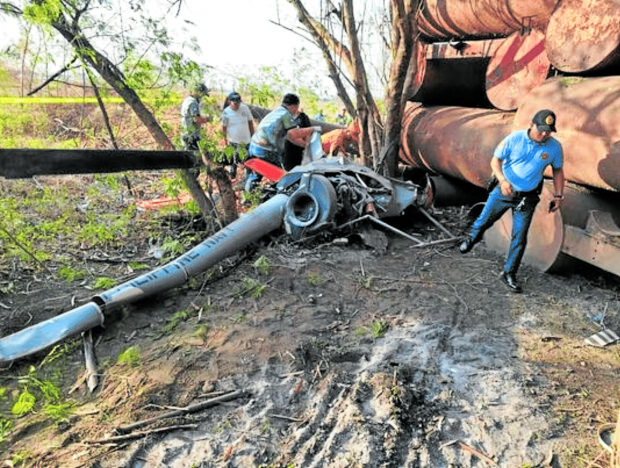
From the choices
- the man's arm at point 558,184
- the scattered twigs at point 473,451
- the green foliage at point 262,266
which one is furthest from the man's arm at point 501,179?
the scattered twigs at point 473,451

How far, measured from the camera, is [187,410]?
2592mm

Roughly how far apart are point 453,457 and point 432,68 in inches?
223

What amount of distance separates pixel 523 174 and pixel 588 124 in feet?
2.15

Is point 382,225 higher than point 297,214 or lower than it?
lower

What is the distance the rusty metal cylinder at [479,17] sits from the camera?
4.69 m

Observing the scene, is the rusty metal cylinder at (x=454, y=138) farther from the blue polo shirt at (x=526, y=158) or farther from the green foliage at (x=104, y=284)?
the green foliage at (x=104, y=284)

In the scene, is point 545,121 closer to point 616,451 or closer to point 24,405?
point 616,451

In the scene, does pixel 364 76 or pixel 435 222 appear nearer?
pixel 435 222

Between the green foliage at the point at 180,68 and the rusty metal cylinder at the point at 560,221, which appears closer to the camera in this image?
the rusty metal cylinder at the point at 560,221

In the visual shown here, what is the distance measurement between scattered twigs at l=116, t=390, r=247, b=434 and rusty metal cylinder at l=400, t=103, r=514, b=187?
3729 millimetres

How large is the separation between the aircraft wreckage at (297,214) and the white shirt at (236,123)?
78.9 inches

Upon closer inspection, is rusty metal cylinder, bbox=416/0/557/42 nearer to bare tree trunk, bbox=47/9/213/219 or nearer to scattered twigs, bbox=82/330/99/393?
bare tree trunk, bbox=47/9/213/219

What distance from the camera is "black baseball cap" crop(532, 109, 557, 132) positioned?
3637 mm

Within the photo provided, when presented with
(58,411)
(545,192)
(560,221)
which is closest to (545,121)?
(545,192)
